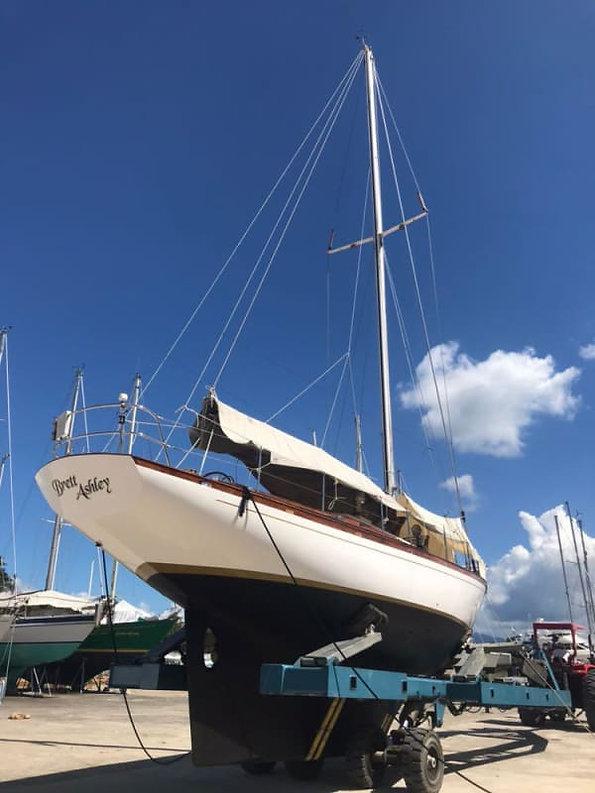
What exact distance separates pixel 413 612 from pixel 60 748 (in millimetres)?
5600

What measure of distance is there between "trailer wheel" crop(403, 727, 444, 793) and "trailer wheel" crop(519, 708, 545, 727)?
293 inches

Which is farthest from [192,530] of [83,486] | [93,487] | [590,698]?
[590,698]

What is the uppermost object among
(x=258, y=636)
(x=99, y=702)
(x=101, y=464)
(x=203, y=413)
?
(x=203, y=413)

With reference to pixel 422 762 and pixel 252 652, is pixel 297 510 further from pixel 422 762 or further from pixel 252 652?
pixel 422 762

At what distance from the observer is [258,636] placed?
6359 mm

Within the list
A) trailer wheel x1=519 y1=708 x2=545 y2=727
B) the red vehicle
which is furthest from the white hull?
trailer wheel x1=519 y1=708 x2=545 y2=727

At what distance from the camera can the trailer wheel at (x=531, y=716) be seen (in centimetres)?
1272

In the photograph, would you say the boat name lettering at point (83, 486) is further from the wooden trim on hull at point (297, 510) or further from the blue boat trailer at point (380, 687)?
the blue boat trailer at point (380, 687)

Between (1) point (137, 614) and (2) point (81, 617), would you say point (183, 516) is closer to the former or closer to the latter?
(2) point (81, 617)

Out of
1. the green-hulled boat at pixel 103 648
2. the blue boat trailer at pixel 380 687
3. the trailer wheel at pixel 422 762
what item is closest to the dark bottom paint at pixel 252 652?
the trailer wheel at pixel 422 762

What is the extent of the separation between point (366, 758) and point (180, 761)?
3021 mm

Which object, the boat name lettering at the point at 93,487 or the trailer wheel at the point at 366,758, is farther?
the trailer wheel at the point at 366,758

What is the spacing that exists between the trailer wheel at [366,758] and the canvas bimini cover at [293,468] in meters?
2.39

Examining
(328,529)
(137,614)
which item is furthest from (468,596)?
Result: (137,614)
